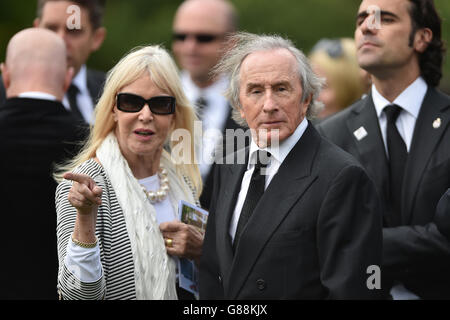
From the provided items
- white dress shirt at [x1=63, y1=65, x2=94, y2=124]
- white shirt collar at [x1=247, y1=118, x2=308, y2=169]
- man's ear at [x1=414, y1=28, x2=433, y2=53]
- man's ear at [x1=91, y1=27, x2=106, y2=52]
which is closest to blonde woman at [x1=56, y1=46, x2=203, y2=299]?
white shirt collar at [x1=247, y1=118, x2=308, y2=169]

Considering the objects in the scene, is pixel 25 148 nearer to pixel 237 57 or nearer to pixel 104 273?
pixel 104 273

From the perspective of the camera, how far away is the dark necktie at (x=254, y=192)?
3.89m

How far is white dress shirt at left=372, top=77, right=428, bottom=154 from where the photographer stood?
4.88 m

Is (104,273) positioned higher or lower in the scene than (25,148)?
lower

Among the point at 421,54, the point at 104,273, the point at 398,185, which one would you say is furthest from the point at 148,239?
the point at 421,54

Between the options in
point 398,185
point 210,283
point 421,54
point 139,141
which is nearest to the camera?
point 210,283

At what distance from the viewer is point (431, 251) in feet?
14.7

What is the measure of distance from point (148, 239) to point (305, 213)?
938 mm

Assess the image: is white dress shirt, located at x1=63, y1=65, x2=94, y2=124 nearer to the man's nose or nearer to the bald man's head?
the bald man's head

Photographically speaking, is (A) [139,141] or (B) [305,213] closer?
(B) [305,213]

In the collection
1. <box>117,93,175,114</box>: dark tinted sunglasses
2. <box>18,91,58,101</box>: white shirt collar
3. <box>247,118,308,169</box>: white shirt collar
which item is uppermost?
<box>18,91,58,101</box>: white shirt collar

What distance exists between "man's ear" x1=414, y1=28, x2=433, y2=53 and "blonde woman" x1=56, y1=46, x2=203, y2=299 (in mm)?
1428

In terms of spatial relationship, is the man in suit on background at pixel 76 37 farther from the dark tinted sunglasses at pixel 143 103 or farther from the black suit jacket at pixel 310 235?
the black suit jacket at pixel 310 235

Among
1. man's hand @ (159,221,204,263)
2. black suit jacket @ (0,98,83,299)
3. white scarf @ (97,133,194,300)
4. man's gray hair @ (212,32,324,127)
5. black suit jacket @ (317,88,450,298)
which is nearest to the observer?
man's gray hair @ (212,32,324,127)
